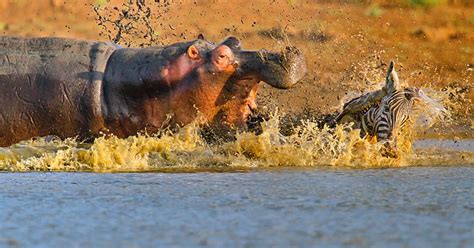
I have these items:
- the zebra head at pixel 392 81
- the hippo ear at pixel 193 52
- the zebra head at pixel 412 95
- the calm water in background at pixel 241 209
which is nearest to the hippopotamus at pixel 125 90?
the hippo ear at pixel 193 52

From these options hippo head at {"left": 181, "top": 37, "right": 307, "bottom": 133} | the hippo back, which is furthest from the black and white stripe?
the hippo back

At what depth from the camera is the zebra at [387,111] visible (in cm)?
880

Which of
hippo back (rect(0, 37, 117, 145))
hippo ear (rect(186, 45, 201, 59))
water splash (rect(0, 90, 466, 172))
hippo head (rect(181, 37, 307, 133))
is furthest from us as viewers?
hippo back (rect(0, 37, 117, 145))

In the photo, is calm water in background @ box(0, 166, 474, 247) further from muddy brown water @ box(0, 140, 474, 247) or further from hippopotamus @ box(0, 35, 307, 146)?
hippopotamus @ box(0, 35, 307, 146)

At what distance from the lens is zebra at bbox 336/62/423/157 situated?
346 inches

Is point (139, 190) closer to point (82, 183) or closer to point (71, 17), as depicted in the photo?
point (82, 183)

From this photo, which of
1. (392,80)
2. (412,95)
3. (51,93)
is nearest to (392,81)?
(392,80)

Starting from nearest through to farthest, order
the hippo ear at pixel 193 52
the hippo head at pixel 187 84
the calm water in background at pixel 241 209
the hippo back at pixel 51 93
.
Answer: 1. the calm water in background at pixel 241 209
2. the hippo head at pixel 187 84
3. the hippo ear at pixel 193 52
4. the hippo back at pixel 51 93

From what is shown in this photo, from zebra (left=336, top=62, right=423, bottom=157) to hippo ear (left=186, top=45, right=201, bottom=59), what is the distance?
1.34m

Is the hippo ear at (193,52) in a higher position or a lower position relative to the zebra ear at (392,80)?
higher

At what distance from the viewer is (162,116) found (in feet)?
30.1

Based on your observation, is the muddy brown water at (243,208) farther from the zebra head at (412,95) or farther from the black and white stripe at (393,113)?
the zebra head at (412,95)

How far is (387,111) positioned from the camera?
8.90 metres

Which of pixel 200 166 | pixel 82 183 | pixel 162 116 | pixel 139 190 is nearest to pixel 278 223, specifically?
pixel 139 190
